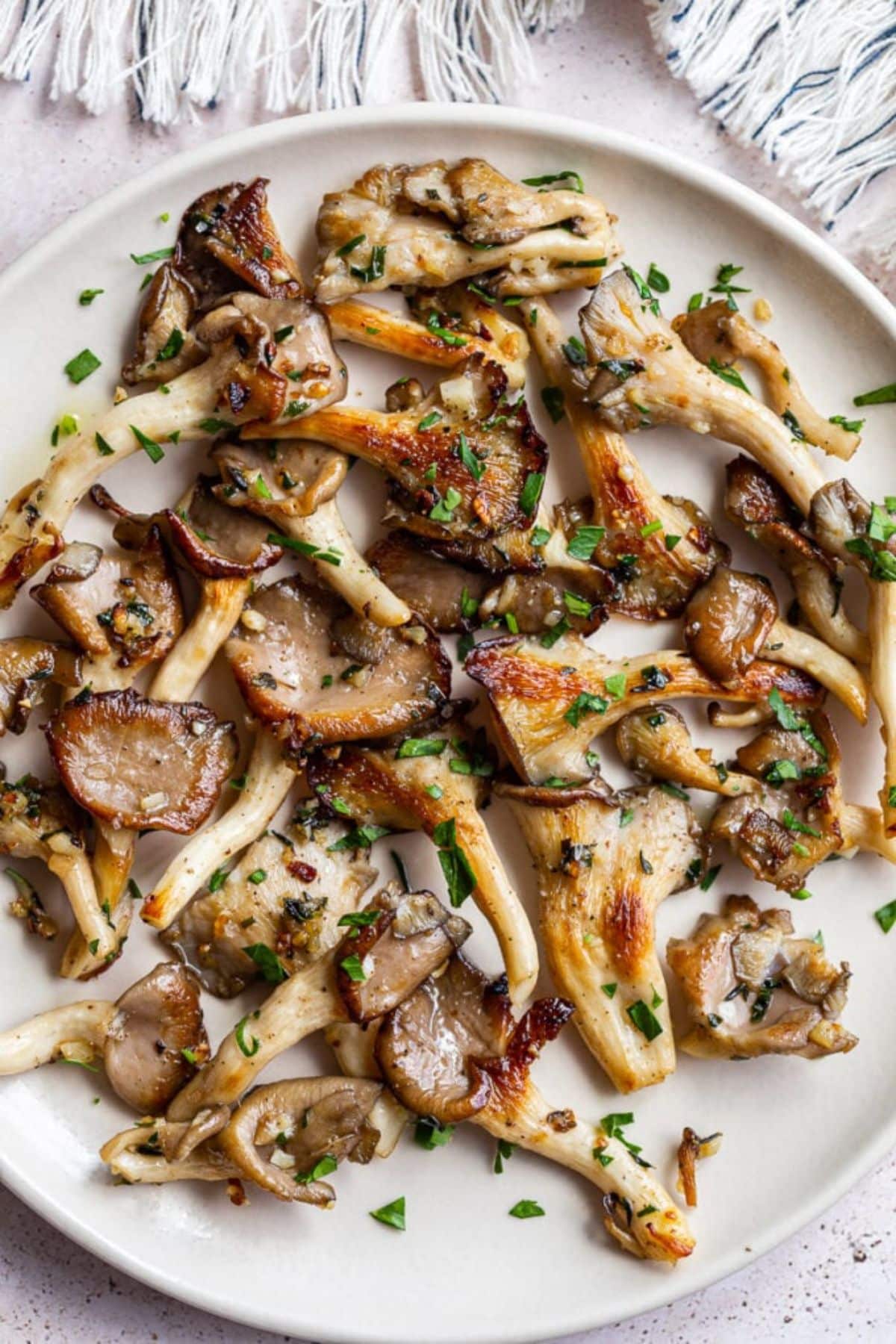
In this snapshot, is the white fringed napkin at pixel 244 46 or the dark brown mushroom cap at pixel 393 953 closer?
the dark brown mushroom cap at pixel 393 953

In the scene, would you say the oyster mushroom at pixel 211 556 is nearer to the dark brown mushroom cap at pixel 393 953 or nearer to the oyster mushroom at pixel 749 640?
the dark brown mushroom cap at pixel 393 953

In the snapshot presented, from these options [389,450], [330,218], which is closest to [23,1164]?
[389,450]

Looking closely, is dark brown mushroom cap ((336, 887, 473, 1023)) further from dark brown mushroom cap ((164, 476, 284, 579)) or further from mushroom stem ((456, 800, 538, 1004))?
dark brown mushroom cap ((164, 476, 284, 579))

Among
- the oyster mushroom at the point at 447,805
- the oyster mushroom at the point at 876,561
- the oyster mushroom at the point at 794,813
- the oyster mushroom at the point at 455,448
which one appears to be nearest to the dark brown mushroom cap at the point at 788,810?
the oyster mushroom at the point at 794,813

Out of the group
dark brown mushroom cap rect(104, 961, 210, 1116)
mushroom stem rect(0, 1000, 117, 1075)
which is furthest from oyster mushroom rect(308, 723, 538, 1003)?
mushroom stem rect(0, 1000, 117, 1075)

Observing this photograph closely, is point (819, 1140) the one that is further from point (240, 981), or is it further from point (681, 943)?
point (240, 981)

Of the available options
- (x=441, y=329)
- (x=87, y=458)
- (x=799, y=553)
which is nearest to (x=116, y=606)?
(x=87, y=458)
